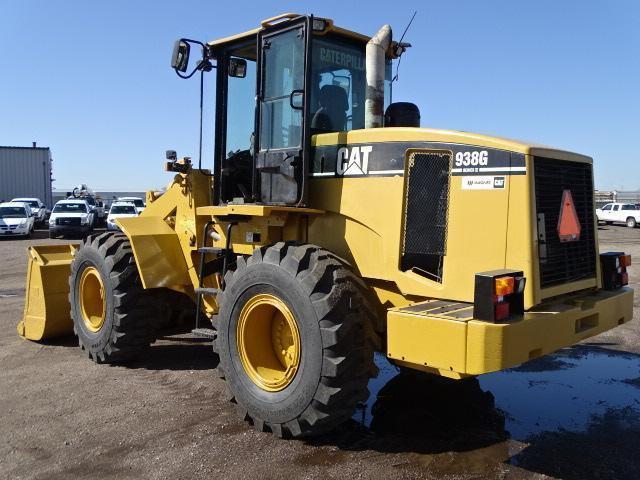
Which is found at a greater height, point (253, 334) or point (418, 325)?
point (418, 325)

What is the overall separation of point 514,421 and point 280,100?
3248 mm

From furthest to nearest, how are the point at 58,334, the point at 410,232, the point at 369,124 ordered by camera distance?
1. the point at 58,334
2. the point at 369,124
3. the point at 410,232

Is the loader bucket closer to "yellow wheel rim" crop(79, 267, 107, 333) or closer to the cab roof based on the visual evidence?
"yellow wheel rim" crop(79, 267, 107, 333)

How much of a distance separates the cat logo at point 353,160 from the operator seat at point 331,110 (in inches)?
15.8

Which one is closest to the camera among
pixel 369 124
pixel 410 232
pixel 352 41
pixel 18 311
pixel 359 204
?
pixel 410 232

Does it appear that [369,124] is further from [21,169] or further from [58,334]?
[21,169]

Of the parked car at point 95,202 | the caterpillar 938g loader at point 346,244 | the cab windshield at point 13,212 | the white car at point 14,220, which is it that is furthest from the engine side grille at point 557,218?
the parked car at point 95,202

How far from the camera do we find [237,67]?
5.82 m

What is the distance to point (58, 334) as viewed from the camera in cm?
737

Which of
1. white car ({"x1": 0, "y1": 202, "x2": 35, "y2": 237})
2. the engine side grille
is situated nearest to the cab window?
the engine side grille

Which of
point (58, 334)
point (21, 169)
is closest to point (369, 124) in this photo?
point (58, 334)

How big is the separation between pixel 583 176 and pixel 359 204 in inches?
70.3

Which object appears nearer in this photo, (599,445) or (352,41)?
(599,445)

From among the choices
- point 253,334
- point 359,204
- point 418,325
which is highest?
point 359,204
